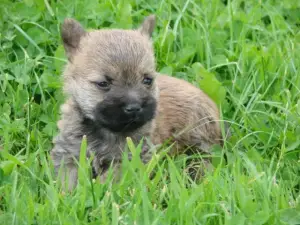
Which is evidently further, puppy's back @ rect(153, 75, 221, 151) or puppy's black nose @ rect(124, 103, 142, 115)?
puppy's back @ rect(153, 75, 221, 151)

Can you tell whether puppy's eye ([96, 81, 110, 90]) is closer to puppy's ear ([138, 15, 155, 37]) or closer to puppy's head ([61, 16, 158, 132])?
puppy's head ([61, 16, 158, 132])

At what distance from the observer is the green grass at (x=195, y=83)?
4805mm

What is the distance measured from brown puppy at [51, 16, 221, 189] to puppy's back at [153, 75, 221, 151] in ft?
0.11

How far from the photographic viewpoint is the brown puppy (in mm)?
5477

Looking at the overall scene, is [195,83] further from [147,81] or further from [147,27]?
[147,81]

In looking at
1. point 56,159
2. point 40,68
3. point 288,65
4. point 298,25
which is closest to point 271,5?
point 298,25

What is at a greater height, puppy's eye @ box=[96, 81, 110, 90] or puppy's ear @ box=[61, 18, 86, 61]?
puppy's ear @ box=[61, 18, 86, 61]

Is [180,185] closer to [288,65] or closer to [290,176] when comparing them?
[290,176]

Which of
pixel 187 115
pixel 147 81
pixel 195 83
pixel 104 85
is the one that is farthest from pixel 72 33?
pixel 195 83

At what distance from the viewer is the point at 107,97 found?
5.50 m

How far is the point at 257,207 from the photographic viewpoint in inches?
191

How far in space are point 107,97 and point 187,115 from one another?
38.6 inches

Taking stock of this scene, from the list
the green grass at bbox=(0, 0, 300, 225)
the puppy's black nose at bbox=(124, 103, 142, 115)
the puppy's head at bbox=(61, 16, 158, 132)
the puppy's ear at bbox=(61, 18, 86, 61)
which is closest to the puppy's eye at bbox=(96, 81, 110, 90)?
the puppy's head at bbox=(61, 16, 158, 132)

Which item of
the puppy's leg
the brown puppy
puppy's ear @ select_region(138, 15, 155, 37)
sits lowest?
the puppy's leg
